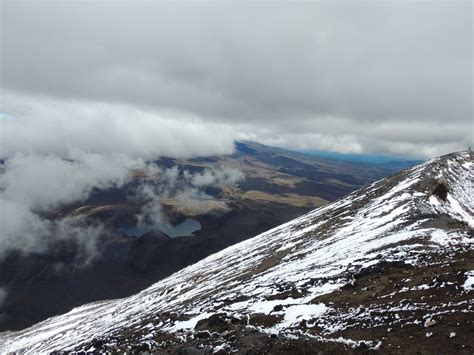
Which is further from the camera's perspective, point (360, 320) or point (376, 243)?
point (376, 243)

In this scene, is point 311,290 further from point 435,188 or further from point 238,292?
point 435,188

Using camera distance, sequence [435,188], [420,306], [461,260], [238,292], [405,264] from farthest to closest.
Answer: [435,188] < [238,292] < [405,264] < [461,260] < [420,306]

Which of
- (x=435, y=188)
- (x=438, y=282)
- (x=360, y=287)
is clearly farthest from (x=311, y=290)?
(x=435, y=188)

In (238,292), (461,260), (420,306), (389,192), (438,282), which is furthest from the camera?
(389,192)

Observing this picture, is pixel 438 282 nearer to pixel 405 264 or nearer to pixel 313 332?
pixel 405 264

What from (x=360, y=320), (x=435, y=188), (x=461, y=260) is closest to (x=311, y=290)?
(x=360, y=320)

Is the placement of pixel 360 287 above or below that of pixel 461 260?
below

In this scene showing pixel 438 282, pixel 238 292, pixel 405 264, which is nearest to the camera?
pixel 438 282

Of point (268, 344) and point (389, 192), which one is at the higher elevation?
point (389, 192)

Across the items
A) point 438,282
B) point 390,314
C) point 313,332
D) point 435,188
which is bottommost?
point 313,332
